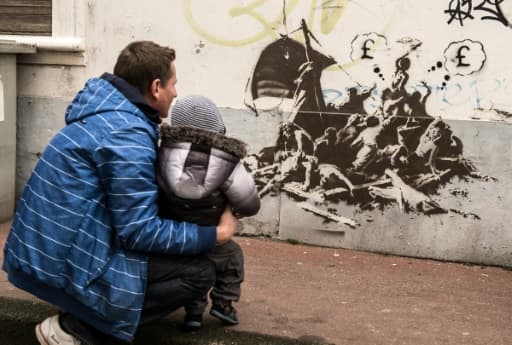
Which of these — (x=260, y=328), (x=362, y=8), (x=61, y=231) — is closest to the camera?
(x=61, y=231)

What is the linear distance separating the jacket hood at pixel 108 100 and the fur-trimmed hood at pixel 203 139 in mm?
128

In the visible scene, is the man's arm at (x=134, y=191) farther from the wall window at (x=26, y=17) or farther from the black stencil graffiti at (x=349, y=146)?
the wall window at (x=26, y=17)

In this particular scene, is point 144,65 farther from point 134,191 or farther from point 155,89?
point 134,191

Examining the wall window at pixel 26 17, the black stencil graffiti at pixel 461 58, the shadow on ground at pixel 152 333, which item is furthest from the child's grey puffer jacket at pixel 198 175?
the wall window at pixel 26 17

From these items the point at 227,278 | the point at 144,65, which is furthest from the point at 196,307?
the point at 144,65

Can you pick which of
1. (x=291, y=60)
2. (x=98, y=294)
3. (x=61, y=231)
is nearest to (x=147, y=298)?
(x=98, y=294)

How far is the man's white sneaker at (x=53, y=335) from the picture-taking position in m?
3.13

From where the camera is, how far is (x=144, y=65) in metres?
3.11

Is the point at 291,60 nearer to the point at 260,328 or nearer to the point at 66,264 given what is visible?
the point at 260,328

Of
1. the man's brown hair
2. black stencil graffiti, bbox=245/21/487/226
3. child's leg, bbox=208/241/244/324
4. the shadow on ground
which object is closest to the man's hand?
child's leg, bbox=208/241/244/324

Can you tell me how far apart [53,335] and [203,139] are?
1.06 metres

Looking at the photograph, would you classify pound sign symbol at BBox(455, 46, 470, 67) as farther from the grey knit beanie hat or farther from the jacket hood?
the jacket hood

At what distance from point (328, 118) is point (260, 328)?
78.6 inches

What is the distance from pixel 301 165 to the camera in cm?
530
